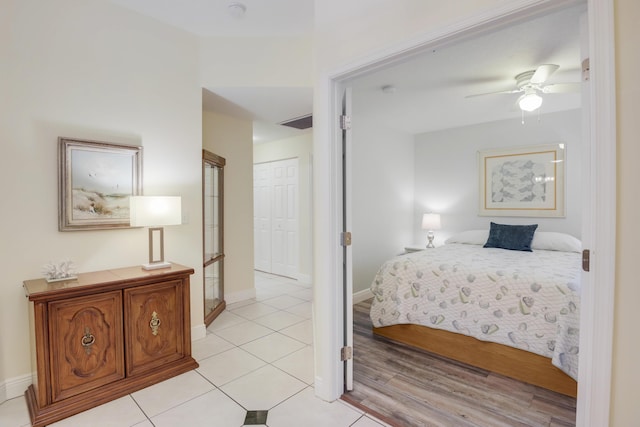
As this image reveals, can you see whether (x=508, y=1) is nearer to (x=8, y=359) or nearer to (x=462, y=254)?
(x=462, y=254)

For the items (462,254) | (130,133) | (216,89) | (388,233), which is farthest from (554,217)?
(130,133)

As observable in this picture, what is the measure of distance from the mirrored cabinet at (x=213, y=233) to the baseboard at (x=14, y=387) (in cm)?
139

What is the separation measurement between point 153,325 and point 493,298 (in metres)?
2.59

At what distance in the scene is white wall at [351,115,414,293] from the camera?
4.34m

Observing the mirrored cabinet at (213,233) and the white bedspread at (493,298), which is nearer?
the white bedspread at (493,298)

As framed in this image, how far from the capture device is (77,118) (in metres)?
2.35

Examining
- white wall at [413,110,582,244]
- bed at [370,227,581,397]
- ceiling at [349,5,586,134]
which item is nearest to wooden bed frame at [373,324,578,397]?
bed at [370,227,581,397]

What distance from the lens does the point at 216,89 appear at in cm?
308

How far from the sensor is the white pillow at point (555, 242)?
12.3 ft

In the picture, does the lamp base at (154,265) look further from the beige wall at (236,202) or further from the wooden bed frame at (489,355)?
the wooden bed frame at (489,355)

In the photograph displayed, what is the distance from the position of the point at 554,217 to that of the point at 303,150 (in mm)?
3739

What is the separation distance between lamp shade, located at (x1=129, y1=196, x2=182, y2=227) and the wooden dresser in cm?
38

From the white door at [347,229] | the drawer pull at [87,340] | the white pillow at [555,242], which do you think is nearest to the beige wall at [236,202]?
the drawer pull at [87,340]

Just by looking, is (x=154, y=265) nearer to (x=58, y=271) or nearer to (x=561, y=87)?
(x=58, y=271)
